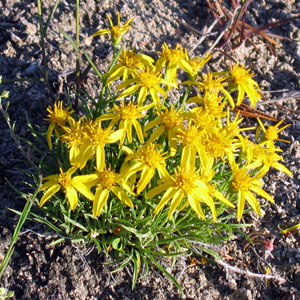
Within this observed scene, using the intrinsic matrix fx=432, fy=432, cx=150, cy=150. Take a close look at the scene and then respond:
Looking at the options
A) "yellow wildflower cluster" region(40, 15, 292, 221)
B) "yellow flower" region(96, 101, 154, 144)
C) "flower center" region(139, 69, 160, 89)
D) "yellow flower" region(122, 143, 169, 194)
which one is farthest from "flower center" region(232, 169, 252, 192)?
"flower center" region(139, 69, 160, 89)

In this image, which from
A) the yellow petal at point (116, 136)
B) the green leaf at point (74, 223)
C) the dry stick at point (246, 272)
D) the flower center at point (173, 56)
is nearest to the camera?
the yellow petal at point (116, 136)

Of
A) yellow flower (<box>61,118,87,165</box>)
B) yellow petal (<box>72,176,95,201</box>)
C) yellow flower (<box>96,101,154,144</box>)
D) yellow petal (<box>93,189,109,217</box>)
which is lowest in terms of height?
yellow petal (<box>93,189,109,217</box>)

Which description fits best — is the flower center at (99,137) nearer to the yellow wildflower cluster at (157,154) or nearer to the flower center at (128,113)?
the yellow wildflower cluster at (157,154)

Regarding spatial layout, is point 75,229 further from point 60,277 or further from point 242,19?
point 242,19

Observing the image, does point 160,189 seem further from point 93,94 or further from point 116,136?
A: point 93,94

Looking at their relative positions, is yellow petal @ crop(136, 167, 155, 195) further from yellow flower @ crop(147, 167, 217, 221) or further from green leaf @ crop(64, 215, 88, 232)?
green leaf @ crop(64, 215, 88, 232)

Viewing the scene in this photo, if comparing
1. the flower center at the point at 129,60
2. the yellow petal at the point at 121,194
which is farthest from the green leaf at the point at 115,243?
the flower center at the point at 129,60
